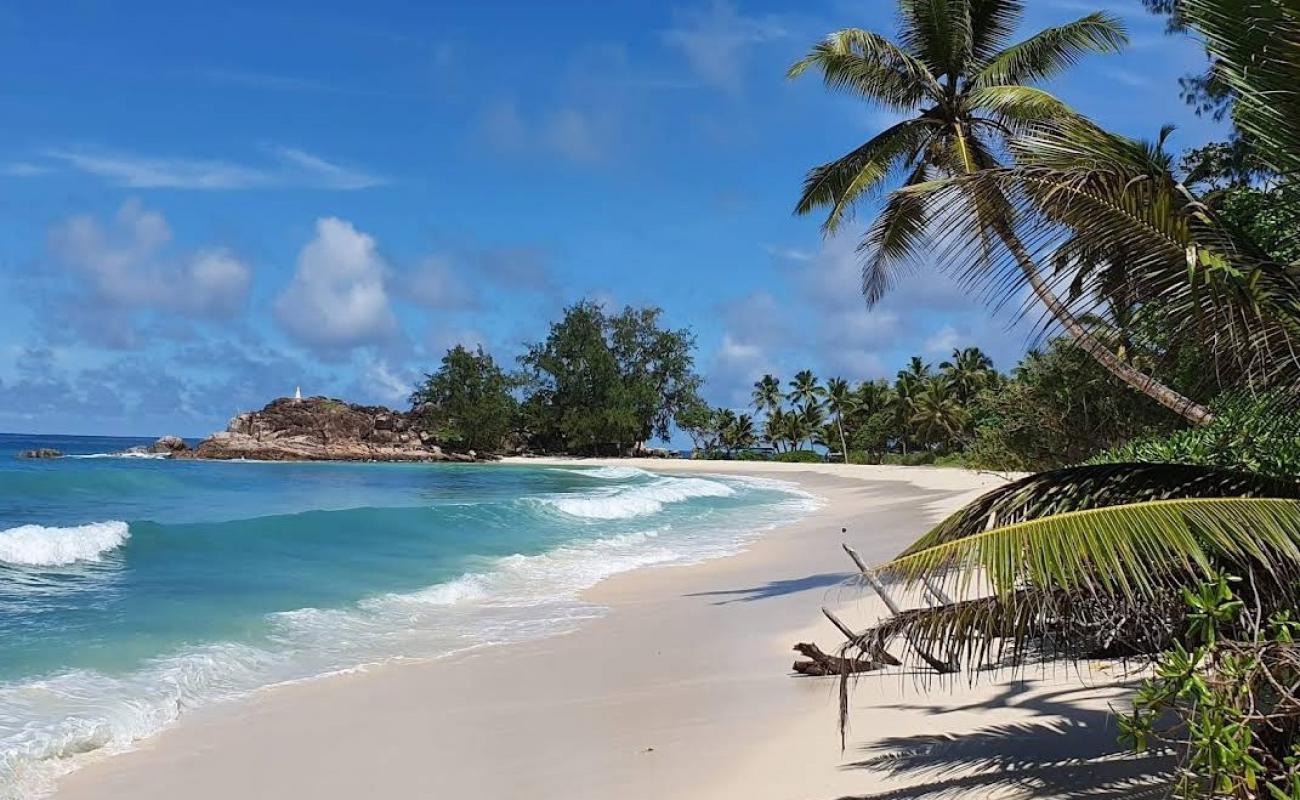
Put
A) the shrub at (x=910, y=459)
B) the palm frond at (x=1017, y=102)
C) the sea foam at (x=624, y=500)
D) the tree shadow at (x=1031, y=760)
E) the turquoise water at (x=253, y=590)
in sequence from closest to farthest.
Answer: the tree shadow at (x=1031, y=760) < the turquoise water at (x=253, y=590) < the palm frond at (x=1017, y=102) < the sea foam at (x=624, y=500) < the shrub at (x=910, y=459)

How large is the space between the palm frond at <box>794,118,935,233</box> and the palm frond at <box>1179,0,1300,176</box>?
7804 millimetres

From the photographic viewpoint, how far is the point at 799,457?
71688mm

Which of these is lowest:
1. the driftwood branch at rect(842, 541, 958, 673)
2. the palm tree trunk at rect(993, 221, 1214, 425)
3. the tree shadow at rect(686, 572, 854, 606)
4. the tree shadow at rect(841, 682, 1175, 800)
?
the tree shadow at rect(686, 572, 854, 606)

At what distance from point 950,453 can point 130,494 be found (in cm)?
4521

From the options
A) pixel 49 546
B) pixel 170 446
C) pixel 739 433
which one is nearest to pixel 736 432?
pixel 739 433

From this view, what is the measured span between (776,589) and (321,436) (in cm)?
6801

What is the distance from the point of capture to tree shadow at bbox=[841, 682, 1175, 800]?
13.1 feet

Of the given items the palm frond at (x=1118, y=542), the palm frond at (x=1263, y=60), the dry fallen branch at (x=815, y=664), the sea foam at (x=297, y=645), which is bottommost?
the sea foam at (x=297, y=645)

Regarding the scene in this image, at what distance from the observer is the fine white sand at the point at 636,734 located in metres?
4.82

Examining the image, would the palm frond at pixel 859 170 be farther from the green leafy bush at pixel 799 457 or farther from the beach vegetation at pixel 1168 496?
the green leafy bush at pixel 799 457

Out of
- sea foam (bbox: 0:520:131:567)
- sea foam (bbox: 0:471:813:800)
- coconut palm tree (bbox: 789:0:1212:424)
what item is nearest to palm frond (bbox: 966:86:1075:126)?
coconut palm tree (bbox: 789:0:1212:424)

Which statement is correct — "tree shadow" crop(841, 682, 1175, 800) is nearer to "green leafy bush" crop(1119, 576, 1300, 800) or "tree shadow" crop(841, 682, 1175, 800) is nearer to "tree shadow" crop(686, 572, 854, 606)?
"green leafy bush" crop(1119, 576, 1300, 800)

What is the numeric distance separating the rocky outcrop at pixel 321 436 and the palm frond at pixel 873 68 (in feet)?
208

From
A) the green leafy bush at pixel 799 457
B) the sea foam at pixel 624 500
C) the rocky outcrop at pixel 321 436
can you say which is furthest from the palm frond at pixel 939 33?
the rocky outcrop at pixel 321 436
